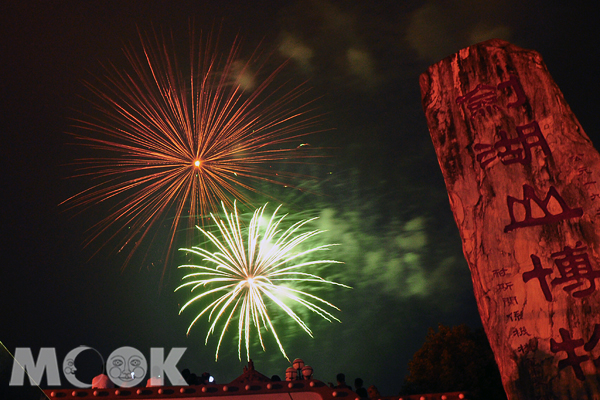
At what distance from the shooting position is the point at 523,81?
8.05 metres

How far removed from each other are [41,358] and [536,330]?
11.8m

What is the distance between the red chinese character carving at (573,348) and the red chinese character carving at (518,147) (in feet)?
9.02

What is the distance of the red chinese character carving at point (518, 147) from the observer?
7.58m

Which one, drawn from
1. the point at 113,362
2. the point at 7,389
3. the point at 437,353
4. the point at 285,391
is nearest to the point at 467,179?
the point at 285,391

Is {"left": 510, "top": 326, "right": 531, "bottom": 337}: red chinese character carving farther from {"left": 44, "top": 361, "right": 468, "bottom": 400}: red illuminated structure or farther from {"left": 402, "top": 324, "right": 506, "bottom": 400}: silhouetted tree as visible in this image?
{"left": 402, "top": 324, "right": 506, "bottom": 400}: silhouetted tree

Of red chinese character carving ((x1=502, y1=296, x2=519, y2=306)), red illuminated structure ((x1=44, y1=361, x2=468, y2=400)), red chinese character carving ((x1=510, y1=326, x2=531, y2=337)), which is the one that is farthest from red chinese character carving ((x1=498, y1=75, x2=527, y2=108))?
red illuminated structure ((x1=44, y1=361, x2=468, y2=400))

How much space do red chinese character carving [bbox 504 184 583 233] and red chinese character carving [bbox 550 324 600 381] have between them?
5.32 ft

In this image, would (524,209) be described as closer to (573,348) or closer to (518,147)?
(518,147)

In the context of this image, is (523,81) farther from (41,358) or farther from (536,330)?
(41,358)

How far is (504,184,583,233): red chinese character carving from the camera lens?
23.0 feet

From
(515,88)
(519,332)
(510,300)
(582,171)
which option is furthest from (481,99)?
(519,332)

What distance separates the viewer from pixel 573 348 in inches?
251

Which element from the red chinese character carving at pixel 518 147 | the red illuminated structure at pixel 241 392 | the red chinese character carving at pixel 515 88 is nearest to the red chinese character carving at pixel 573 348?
the red chinese character carving at pixel 518 147

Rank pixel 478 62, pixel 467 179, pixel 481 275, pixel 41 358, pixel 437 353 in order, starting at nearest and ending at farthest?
pixel 481 275, pixel 467 179, pixel 478 62, pixel 41 358, pixel 437 353
